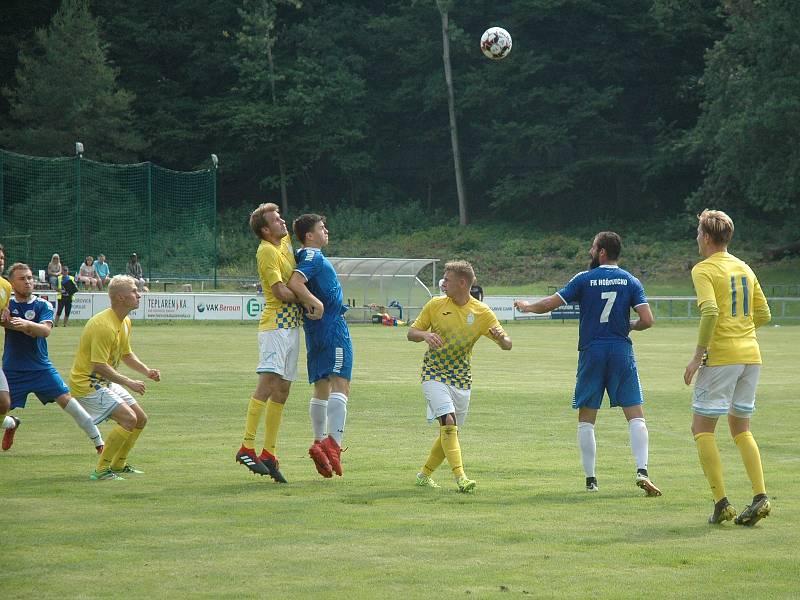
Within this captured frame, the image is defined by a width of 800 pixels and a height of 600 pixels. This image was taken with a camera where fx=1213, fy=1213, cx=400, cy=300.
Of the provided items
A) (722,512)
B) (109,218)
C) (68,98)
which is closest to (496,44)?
(722,512)

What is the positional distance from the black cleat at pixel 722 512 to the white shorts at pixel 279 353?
359 centimetres

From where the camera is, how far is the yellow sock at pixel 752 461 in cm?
802

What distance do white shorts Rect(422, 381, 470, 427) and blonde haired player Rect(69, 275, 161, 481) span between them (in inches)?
86.6

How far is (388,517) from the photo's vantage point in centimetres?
809

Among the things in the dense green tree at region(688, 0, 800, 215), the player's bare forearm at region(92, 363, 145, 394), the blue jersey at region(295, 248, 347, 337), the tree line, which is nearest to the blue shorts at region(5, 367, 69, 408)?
the player's bare forearm at region(92, 363, 145, 394)

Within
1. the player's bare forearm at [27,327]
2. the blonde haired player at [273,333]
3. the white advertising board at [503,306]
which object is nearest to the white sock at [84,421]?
the player's bare forearm at [27,327]

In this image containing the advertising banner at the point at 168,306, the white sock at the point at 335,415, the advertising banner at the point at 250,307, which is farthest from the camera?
the advertising banner at the point at 250,307

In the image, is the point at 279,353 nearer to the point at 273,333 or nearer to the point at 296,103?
the point at 273,333

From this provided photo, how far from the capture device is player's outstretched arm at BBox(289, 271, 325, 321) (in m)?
9.71

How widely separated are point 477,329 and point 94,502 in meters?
3.12

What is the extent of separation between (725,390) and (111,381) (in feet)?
15.8

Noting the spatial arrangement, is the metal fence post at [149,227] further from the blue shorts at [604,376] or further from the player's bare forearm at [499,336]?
the blue shorts at [604,376]

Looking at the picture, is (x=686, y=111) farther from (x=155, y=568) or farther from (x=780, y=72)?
(x=155, y=568)

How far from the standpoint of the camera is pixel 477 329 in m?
9.39
